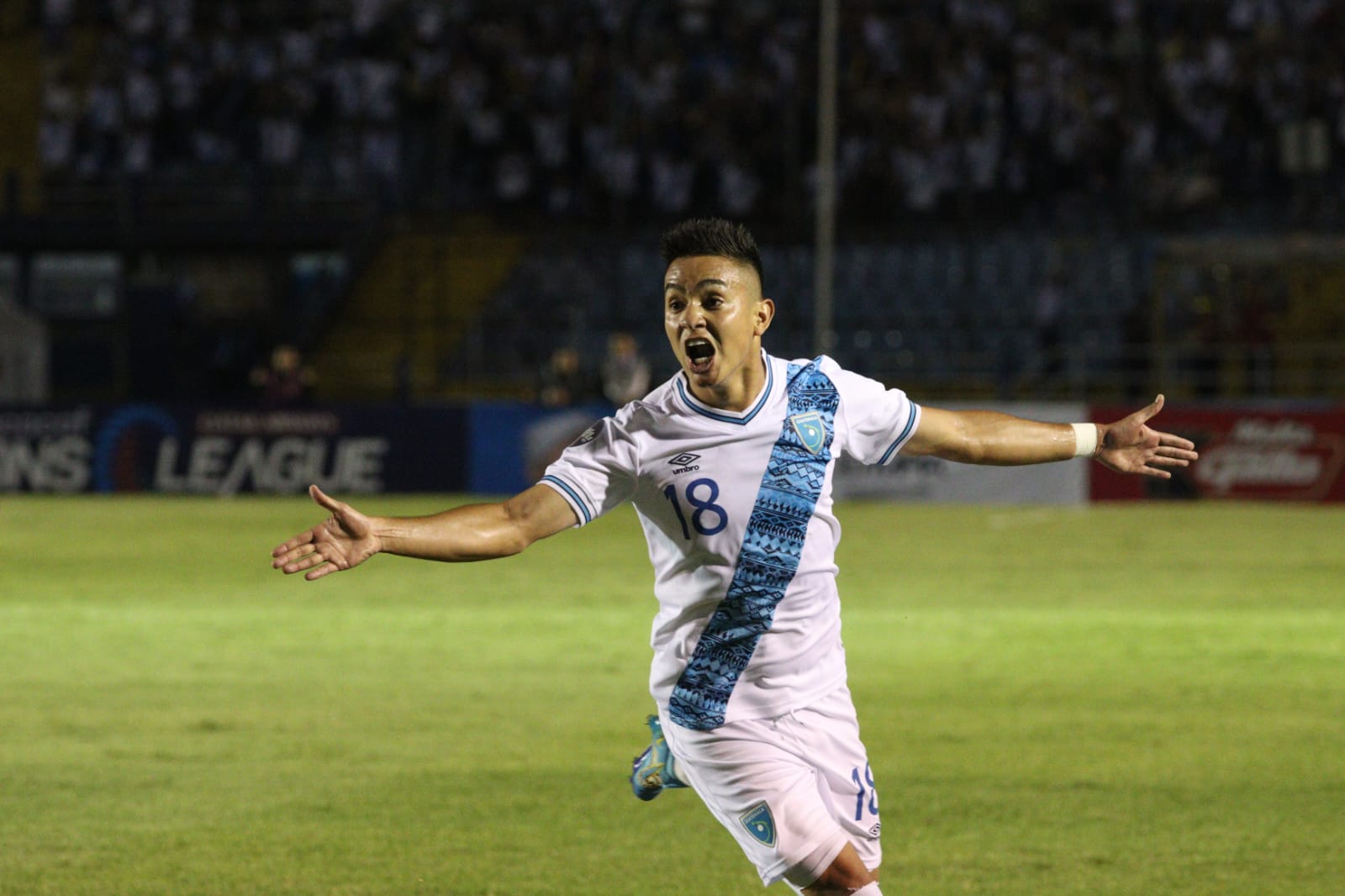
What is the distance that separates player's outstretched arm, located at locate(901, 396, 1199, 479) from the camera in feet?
16.2

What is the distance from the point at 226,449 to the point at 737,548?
2234 centimetres

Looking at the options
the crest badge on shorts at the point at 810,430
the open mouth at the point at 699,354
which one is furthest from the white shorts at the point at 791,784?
the open mouth at the point at 699,354

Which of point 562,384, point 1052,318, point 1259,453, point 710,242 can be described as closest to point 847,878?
point 710,242

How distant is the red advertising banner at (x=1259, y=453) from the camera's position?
A: 23297mm

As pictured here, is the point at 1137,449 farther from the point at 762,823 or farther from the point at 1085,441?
the point at 762,823

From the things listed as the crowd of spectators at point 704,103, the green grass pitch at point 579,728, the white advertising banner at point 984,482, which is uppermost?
the crowd of spectators at point 704,103

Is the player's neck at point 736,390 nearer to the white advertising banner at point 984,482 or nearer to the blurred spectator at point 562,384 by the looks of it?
the white advertising banner at point 984,482

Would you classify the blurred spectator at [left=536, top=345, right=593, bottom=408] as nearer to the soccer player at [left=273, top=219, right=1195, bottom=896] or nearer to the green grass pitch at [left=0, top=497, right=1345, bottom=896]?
the green grass pitch at [left=0, top=497, right=1345, bottom=896]

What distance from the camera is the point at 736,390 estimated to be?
456 cm

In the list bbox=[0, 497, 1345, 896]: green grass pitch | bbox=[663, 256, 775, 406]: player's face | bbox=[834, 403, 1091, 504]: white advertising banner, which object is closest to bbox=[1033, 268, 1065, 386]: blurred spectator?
bbox=[834, 403, 1091, 504]: white advertising banner

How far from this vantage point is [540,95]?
3114cm

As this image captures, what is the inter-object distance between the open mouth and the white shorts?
0.90 metres

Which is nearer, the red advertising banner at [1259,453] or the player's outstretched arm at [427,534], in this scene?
the player's outstretched arm at [427,534]

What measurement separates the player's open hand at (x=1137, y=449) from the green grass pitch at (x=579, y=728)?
5.69 feet
